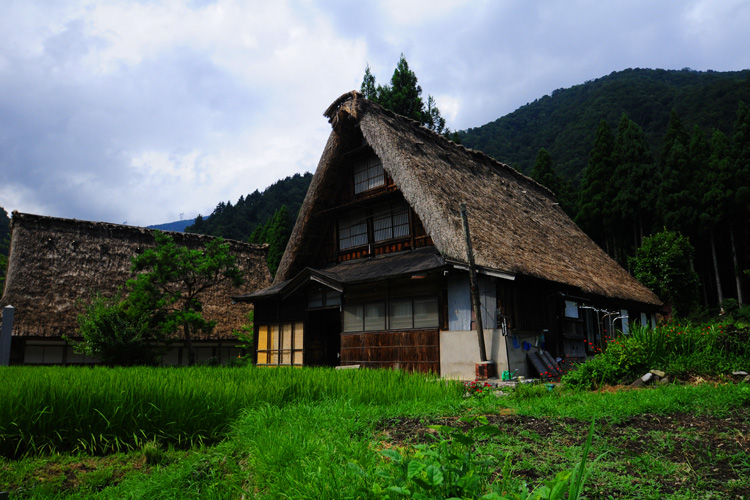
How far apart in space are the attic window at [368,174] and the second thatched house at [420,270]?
4 centimetres

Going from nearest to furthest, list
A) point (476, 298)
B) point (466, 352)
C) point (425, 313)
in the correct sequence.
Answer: point (476, 298) → point (466, 352) → point (425, 313)

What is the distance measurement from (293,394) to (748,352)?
6033 millimetres

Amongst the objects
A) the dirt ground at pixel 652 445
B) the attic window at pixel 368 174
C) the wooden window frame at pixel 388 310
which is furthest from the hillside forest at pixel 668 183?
the dirt ground at pixel 652 445

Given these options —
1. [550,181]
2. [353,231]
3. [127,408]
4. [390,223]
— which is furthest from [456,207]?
[550,181]

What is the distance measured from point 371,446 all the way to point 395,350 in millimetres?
8161

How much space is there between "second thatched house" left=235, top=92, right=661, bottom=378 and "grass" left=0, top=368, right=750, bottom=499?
4.74 metres

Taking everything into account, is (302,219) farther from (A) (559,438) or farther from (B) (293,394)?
(A) (559,438)

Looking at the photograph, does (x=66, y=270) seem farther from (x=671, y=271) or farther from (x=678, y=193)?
(x=678, y=193)

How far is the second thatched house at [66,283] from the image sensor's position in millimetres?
16141

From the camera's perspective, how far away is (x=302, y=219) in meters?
13.9

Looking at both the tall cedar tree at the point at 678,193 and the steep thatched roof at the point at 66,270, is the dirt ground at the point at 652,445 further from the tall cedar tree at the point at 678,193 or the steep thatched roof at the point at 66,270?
the tall cedar tree at the point at 678,193

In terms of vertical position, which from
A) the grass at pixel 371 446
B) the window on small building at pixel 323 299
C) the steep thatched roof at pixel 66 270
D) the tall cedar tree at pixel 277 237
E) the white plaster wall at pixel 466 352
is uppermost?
the tall cedar tree at pixel 277 237

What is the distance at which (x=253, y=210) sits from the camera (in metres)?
41.7

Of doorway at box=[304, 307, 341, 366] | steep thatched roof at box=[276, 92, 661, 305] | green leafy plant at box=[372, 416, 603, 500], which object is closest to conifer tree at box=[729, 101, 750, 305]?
steep thatched roof at box=[276, 92, 661, 305]
